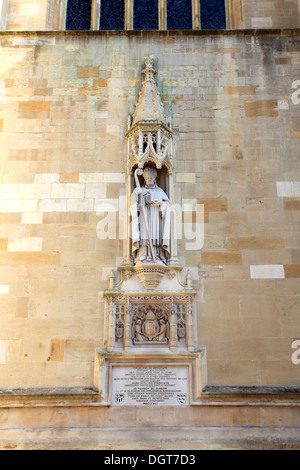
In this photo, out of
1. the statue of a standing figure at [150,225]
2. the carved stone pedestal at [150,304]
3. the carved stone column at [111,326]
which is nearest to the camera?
the carved stone pedestal at [150,304]

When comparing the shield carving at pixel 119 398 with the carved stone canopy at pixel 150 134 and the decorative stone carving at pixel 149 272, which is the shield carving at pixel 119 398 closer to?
the decorative stone carving at pixel 149 272

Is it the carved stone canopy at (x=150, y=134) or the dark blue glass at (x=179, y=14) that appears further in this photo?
the dark blue glass at (x=179, y=14)

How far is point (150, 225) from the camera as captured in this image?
26.9ft

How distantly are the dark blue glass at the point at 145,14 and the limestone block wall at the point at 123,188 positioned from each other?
0.97m

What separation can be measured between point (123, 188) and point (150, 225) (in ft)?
3.16

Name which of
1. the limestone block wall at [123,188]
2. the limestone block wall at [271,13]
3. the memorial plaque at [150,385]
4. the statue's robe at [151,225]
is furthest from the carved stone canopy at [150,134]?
the memorial plaque at [150,385]

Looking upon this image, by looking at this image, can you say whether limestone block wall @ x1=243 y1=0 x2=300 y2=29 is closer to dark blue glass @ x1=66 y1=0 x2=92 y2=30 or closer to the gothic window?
the gothic window

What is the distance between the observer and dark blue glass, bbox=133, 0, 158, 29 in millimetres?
10602

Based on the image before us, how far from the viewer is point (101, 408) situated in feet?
24.3

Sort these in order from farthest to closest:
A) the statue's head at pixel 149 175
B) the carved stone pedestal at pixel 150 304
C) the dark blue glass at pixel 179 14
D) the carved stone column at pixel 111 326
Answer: the dark blue glass at pixel 179 14 < the statue's head at pixel 149 175 < the carved stone column at pixel 111 326 < the carved stone pedestal at pixel 150 304

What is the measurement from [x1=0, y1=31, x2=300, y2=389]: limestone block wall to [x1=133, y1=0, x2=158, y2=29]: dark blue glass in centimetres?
97

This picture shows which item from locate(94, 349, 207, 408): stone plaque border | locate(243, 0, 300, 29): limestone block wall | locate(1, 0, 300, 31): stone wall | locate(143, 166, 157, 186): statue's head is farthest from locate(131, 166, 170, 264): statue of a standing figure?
locate(243, 0, 300, 29): limestone block wall

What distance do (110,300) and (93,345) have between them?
0.76m

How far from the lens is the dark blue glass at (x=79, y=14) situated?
10.7 m
